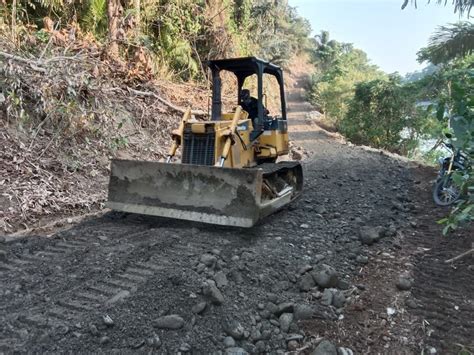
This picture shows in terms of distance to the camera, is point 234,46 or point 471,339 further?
point 234,46

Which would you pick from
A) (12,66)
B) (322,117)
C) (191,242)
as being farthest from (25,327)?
(322,117)

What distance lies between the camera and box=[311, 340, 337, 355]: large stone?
3.29 metres

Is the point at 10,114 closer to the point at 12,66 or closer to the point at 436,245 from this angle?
the point at 12,66

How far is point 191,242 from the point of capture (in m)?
5.00

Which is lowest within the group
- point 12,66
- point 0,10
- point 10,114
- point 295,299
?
point 295,299

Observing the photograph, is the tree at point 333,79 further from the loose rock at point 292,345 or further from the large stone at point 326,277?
the loose rock at point 292,345

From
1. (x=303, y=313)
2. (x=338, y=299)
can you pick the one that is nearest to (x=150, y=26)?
(x=338, y=299)

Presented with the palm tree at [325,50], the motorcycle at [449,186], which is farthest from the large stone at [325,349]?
the palm tree at [325,50]

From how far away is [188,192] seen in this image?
5.66 meters

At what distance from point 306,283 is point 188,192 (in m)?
2.04

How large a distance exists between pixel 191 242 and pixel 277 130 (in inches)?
112

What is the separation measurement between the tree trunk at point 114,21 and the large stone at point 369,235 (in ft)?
24.3

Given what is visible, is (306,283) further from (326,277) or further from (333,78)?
(333,78)

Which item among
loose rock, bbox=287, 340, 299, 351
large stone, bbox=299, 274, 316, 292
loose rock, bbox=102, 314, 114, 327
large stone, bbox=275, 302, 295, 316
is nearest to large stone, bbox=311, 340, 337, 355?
loose rock, bbox=287, 340, 299, 351
